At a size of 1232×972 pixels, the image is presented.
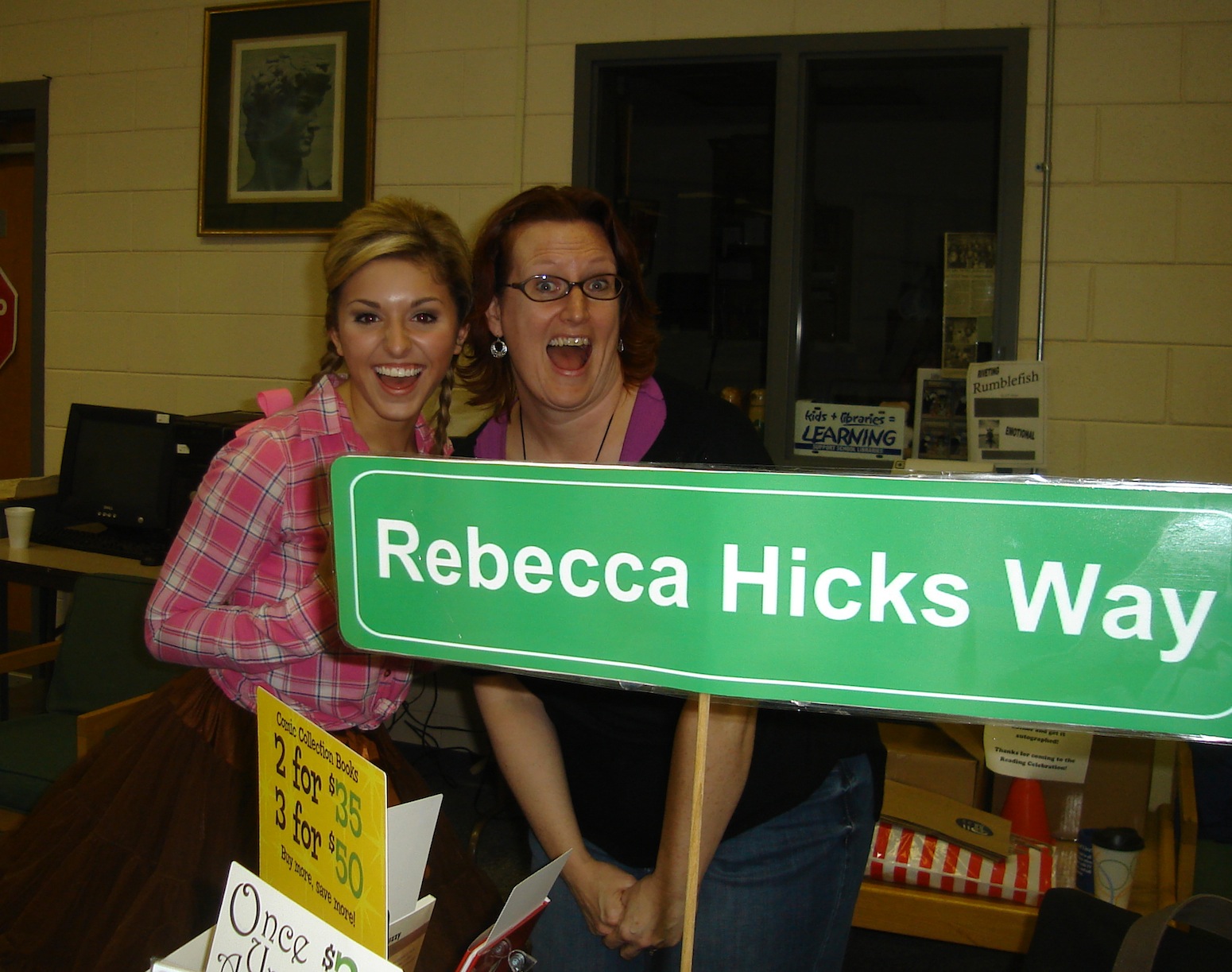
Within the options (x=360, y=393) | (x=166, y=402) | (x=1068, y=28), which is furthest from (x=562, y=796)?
(x=166, y=402)

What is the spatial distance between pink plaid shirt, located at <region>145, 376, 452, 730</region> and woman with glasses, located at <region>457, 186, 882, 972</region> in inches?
6.9

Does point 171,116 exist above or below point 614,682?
above

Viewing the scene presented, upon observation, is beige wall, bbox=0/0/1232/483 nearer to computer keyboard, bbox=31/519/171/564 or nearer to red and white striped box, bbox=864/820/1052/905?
computer keyboard, bbox=31/519/171/564

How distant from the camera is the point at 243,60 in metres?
3.66

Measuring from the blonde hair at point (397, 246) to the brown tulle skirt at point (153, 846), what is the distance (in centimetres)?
57

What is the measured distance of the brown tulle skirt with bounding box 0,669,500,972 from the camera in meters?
1.12

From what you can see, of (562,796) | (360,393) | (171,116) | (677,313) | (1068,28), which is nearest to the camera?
(562,796)

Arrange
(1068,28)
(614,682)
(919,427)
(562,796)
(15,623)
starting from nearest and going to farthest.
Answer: (614,682) → (562,796) → (1068,28) → (919,427) → (15,623)

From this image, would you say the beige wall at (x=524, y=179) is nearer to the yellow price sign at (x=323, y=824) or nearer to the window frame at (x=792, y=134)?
the window frame at (x=792, y=134)

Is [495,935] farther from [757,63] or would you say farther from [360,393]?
[757,63]

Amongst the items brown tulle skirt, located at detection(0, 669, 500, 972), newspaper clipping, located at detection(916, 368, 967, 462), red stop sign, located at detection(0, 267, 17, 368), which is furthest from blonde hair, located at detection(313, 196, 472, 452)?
red stop sign, located at detection(0, 267, 17, 368)

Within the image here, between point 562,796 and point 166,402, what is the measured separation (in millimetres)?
3323

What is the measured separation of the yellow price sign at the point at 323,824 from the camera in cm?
60

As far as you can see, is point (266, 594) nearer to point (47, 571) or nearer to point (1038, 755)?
point (1038, 755)
